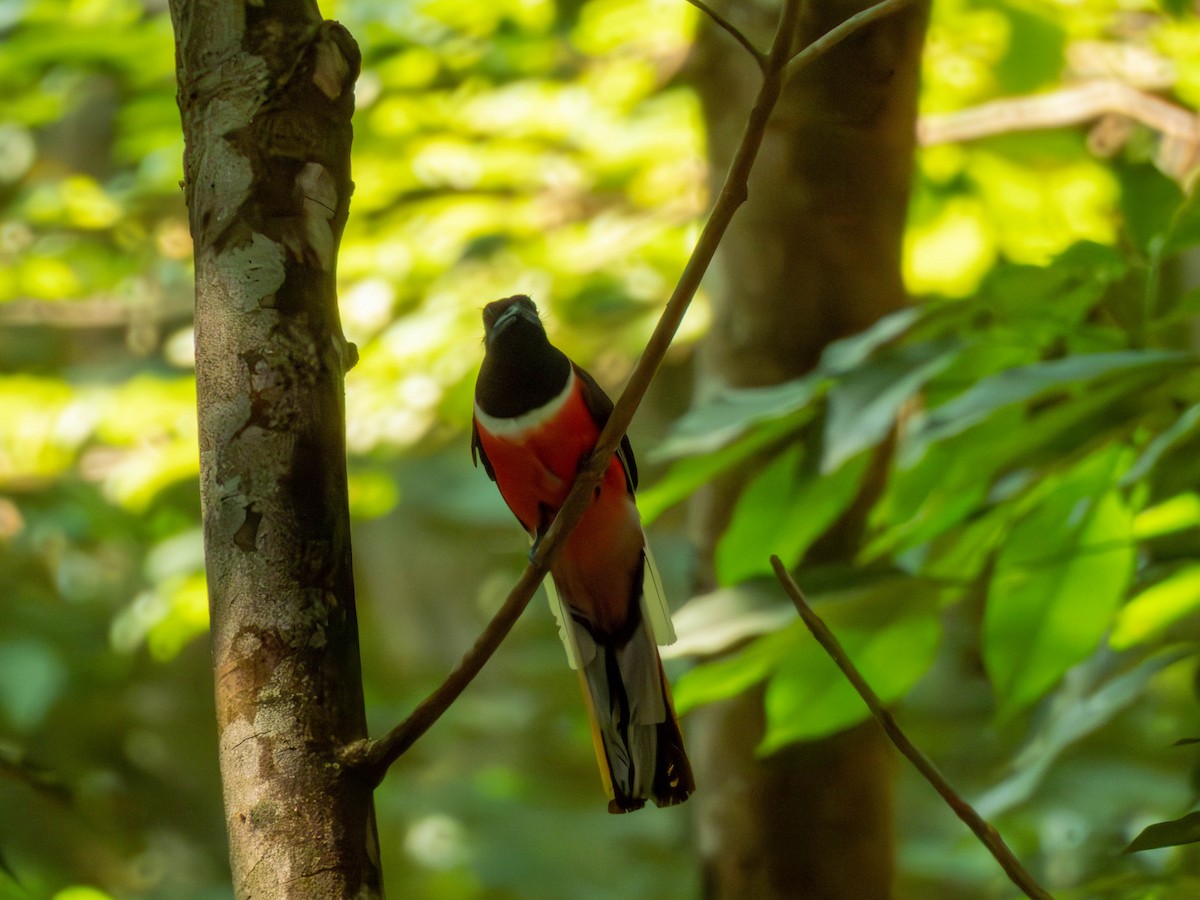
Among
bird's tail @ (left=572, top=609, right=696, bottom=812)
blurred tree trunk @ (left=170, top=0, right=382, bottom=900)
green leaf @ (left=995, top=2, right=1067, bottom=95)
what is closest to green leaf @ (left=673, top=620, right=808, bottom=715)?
bird's tail @ (left=572, top=609, right=696, bottom=812)

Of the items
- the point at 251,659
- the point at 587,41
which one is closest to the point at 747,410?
the point at 251,659

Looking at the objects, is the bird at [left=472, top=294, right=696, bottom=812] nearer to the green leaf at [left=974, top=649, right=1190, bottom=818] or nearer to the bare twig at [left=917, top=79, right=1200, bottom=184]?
the green leaf at [left=974, top=649, right=1190, bottom=818]

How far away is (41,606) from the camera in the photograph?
5.26 metres

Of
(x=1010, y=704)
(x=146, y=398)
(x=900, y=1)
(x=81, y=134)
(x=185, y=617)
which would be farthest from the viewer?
(x=81, y=134)

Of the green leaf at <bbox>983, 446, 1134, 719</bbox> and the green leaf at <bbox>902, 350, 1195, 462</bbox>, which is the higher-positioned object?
the green leaf at <bbox>902, 350, 1195, 462</bbox>

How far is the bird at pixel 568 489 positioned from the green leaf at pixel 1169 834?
97 centimetres

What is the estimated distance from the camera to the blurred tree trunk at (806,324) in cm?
283

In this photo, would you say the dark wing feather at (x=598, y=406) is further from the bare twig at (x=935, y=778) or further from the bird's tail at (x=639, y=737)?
the bare twig at (x=935, y=778)

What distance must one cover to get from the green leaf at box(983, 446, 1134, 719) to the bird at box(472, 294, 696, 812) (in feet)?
1.89

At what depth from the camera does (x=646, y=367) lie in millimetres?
1331

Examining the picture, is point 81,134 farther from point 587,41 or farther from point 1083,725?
point 1083,725

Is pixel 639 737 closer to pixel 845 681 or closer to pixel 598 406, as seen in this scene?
pixel 845 681

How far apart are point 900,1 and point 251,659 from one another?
1037mm

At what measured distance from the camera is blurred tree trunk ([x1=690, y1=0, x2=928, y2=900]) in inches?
111
